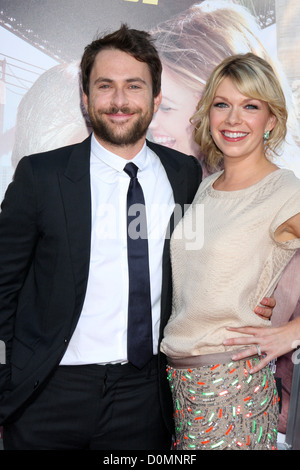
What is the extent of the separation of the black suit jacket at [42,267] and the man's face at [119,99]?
185 mm

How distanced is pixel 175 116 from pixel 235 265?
3.63 ft

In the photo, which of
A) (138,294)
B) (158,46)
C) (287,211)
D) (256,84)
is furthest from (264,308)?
(158,46)

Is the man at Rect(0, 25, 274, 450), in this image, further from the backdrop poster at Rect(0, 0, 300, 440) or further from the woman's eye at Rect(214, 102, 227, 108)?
the backdrop poster at Rect(0, 0, 300, 440)

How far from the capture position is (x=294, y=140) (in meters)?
2.65

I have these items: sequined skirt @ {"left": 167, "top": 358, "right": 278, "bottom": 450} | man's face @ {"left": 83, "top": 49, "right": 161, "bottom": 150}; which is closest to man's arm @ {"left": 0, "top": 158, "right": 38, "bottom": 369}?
man's face @ {"left": 83, "top": 49, "right": 161, "bottom": 150}

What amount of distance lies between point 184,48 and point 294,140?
70 cm

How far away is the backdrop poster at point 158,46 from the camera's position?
248cm

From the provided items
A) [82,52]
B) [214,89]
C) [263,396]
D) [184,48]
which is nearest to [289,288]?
[263,396]

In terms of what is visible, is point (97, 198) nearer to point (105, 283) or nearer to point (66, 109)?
point (105, 283)

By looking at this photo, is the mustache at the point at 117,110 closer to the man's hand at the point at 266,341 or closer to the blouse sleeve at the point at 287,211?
the blouse sleeve at the point at 287,211

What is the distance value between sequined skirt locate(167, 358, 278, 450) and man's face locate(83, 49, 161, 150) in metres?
0.93

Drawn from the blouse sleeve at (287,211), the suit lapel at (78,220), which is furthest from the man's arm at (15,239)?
the blouse sleeve at (287,211)

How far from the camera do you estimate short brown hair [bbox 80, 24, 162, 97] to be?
217cm

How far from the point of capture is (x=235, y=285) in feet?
5.71
